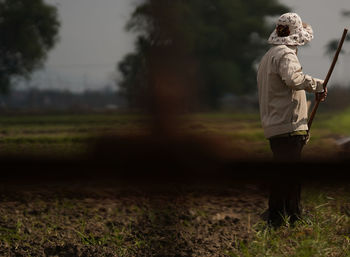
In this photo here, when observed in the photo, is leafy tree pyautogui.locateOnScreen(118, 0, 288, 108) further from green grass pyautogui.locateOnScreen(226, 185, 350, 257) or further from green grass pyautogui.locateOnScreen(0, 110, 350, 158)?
green grass pyautogui.locateOnScreen(226, 185, 350, 257)

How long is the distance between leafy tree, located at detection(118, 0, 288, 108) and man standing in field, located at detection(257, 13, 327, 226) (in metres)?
0.18

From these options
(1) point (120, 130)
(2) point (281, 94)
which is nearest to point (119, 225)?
(2) point (281, 94)

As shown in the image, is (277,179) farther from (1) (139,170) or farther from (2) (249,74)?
(2) (249,74)

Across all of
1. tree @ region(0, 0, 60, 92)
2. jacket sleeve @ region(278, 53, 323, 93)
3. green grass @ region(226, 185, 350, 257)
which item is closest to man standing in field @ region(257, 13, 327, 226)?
jacket sleeve @ region(278, 53, 323, 93)

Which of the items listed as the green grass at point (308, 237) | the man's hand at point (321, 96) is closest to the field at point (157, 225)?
the green grass at point (308, 237)

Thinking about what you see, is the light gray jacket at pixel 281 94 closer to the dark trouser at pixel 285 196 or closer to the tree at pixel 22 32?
the dark trouser at pixel 285 196

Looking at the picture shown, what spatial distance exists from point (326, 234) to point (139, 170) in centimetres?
109

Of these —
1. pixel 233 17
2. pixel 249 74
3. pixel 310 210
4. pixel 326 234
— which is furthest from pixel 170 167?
pixel 249 74

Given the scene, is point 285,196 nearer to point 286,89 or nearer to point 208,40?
point 286,89

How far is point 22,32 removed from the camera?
194 centimetres

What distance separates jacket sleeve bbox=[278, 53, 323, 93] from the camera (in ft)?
4.25

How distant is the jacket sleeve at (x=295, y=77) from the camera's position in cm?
129

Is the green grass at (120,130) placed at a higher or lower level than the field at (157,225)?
higher

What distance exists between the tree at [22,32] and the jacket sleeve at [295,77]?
0.60 meters
